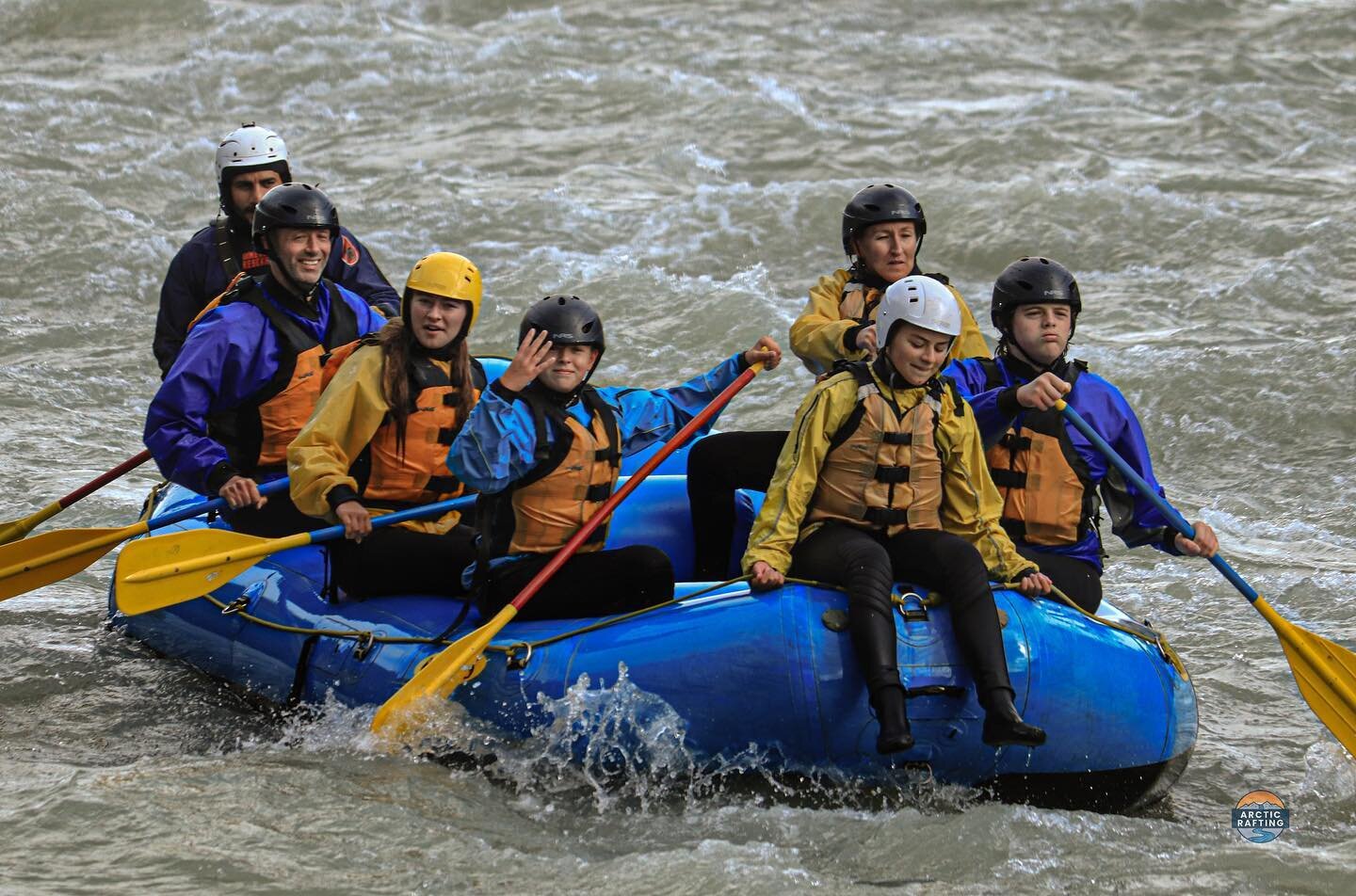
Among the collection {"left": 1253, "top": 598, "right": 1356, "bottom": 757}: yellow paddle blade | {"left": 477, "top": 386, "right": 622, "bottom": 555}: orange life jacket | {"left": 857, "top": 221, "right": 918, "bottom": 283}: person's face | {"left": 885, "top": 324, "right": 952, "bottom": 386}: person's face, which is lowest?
{"left": 1253, "top": 598, "right": 1356, "bottom": 757}: yellow paddle blade

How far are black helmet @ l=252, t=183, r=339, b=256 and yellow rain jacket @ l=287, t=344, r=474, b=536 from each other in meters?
0.55

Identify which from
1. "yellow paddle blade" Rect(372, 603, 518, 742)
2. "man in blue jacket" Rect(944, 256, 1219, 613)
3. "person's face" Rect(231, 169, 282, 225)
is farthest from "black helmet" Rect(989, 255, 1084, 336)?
"person's face" Rect(231, 169, 282, 225)

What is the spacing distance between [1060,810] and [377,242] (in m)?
7.88

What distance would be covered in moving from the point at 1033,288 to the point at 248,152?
311cm

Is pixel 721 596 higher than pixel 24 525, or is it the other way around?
pixel 721 596

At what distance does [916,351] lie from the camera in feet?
15.6

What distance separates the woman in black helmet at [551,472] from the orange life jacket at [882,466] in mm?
537

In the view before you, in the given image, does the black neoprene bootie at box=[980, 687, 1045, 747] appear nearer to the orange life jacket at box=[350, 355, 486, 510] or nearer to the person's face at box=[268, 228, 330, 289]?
the orange life jacket at box=[350, 355, 486, 510]

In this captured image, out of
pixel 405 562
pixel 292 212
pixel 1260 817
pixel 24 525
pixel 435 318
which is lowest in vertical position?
pixel 1260 817

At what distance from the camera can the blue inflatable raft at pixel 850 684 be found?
15.0 feet

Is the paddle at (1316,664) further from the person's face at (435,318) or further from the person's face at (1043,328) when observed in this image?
the person's face at (435,318)

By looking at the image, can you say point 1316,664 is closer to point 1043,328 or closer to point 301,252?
point 1043,328

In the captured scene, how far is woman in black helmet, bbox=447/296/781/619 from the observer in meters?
4.83

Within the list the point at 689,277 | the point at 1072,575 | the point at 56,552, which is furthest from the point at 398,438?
the point at 689,277
